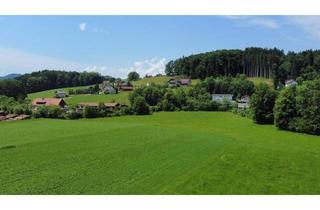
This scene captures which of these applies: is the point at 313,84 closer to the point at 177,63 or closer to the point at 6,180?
the point at 6,180

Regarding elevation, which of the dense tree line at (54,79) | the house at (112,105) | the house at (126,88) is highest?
the dense tree line at (54,79)

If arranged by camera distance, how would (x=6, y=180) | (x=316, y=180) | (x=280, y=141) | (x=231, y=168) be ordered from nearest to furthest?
(x=6, y=180), (x=316, y=180), (x=231, y=168), (x=280, y=141)

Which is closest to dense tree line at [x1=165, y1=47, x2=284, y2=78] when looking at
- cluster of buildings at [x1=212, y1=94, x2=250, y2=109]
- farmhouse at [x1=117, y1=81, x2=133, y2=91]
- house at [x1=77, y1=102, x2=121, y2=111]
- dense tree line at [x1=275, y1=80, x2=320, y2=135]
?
farmhouse at [x1=117, y1=81, x2=133, y2=91]

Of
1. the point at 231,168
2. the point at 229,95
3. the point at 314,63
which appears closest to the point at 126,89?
the point at 229,95

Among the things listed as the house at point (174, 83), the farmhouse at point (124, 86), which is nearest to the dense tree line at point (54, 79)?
the farmhouse at point (124, 86)

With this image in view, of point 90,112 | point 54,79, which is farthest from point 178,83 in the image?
point 90,112

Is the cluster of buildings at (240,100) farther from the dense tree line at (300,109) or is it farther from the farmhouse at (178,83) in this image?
the dense tree line at (300,109)

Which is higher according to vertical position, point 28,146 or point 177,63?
point 177,63
